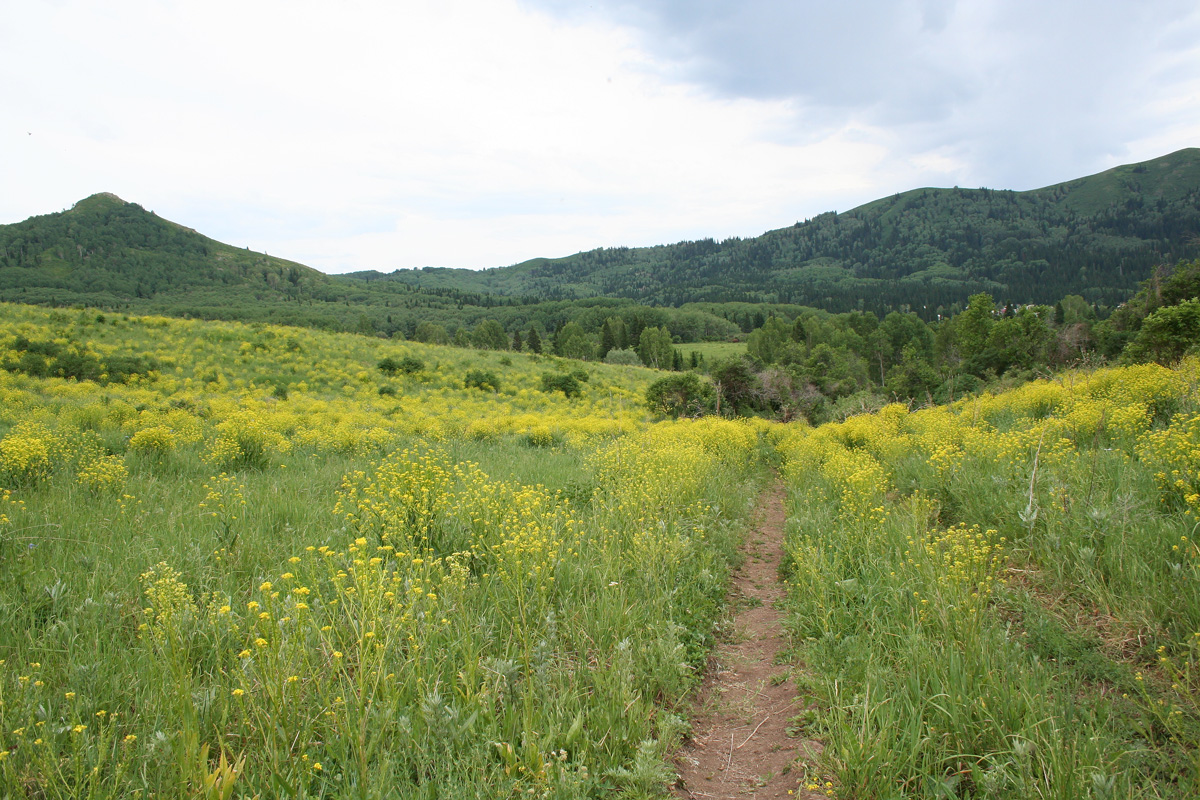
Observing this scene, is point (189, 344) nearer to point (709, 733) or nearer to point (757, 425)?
point (757, 425)

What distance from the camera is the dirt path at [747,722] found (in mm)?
2949

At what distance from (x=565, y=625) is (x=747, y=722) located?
4.49 ft

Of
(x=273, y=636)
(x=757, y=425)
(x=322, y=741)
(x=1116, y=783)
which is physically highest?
(x=273, y=636)

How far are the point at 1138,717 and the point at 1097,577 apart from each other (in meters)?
1.42

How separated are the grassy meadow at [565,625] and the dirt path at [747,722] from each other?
0.14m

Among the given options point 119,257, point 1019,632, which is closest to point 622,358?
point 1019,632

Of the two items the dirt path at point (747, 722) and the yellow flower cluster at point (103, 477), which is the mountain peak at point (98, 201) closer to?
the yellow flower cluster at point (103, 477)

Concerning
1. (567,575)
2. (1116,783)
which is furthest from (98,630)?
(1116,783)

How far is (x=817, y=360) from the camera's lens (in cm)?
5962

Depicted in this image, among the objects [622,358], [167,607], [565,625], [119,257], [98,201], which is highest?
[98,201]

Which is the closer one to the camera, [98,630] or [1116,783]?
[1116,783]

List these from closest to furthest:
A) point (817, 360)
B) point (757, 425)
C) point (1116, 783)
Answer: point (1116, 783) < point (757, 425) < point (817, 360)

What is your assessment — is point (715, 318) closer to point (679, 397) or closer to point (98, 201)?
point (679, 397)

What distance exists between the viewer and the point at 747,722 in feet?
11.5
